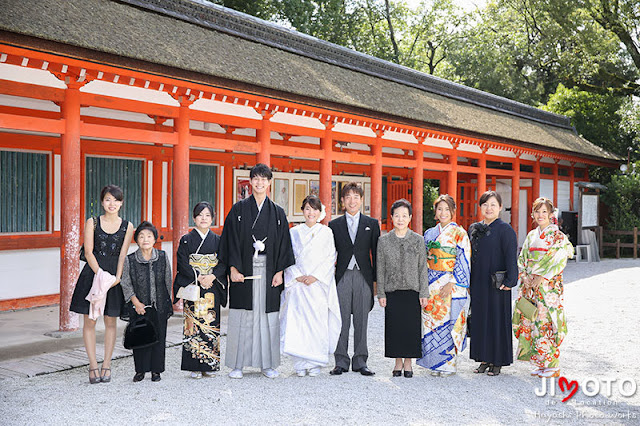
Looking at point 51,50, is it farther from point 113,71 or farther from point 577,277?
point 577,277

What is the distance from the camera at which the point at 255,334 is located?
4.91 m

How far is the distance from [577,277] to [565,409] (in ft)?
28.8

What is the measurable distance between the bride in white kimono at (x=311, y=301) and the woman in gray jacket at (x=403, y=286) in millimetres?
419

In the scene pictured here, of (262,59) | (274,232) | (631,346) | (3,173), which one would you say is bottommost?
(631,346)

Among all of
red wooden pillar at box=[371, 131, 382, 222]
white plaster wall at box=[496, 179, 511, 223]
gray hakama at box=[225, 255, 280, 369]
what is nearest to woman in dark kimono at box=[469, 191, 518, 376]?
gray hakama at box=[225, 255, 280, 369]

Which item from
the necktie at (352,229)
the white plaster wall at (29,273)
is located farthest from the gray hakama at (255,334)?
the white plaster wall at (29,273)

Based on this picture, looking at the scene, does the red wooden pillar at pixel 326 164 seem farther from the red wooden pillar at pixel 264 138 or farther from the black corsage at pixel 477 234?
the black corsage at pixel 477 234

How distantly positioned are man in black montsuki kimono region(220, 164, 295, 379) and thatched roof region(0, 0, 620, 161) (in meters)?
2.01

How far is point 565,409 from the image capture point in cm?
420

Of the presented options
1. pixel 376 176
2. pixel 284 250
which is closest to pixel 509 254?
pixel 284 250

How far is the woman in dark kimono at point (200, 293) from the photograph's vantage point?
15.9 feet

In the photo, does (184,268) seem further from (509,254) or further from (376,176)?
(376,176)

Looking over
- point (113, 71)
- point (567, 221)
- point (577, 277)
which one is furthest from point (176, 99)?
point (567, 221)

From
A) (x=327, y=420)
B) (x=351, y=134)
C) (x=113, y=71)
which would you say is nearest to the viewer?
(x=327, y=420)
